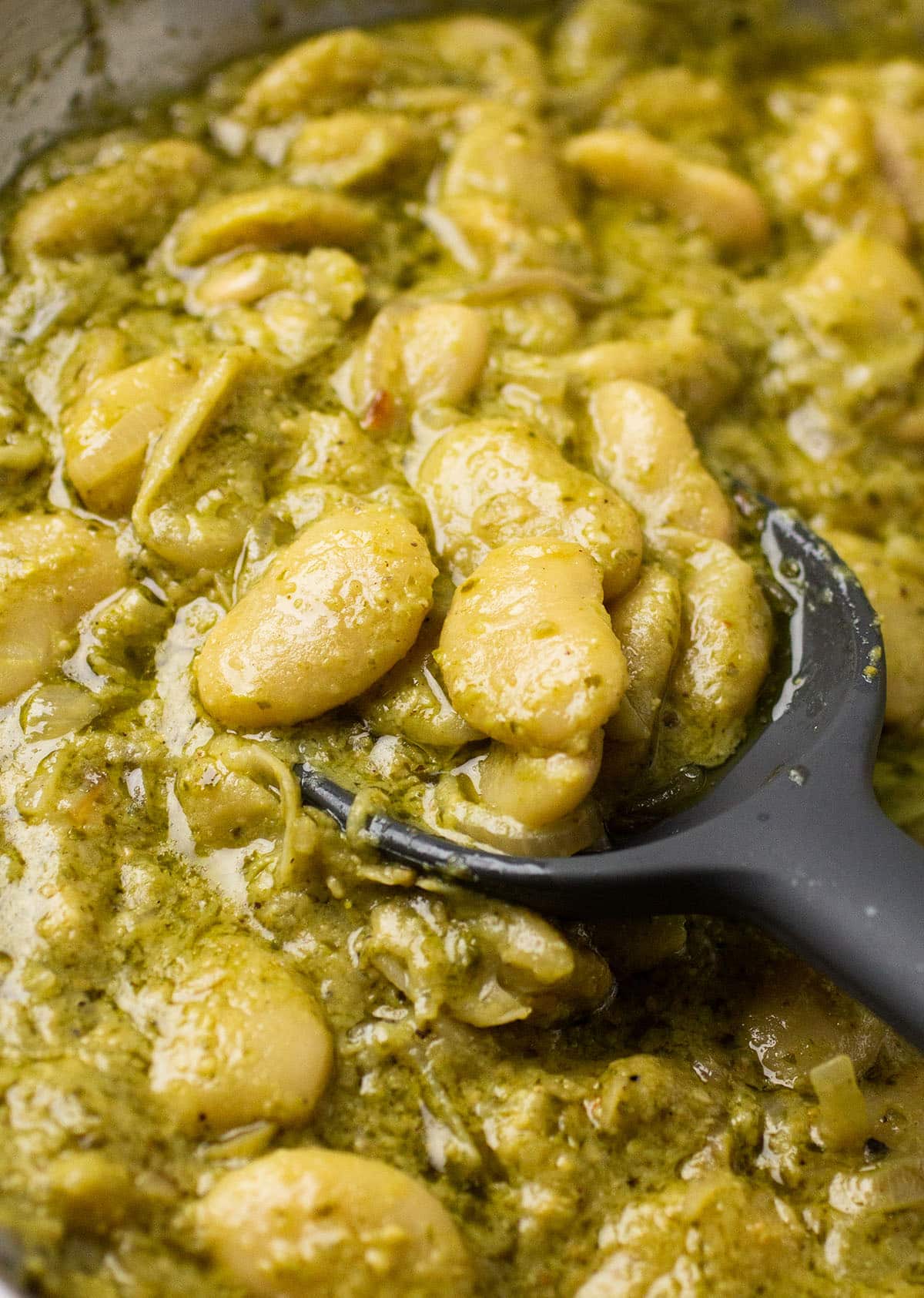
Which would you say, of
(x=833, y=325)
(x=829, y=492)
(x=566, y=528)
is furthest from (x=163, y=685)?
(x=833, y=325)

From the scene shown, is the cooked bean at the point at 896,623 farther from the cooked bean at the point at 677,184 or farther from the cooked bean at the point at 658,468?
the cooked bean at the point at 677,184

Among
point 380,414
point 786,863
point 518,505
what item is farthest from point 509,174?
point 786,863

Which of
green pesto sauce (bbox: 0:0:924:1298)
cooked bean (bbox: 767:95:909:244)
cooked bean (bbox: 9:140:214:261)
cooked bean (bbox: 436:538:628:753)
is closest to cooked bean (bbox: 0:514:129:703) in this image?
green pesto sauce (bbox: 0:0:924:1298)

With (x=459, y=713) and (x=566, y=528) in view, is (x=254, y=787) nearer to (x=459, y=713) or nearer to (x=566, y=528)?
(x=459, y=713)

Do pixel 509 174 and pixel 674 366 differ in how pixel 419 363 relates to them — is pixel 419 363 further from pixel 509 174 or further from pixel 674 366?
pixel 509 174

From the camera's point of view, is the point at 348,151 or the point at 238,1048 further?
the point at 348,151

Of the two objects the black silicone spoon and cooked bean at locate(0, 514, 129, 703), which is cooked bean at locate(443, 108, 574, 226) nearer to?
cooked bean at locate(0, 514, 129, 703)

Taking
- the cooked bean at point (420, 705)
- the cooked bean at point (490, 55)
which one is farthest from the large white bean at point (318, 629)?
the cooked bean at point (490, 55)
